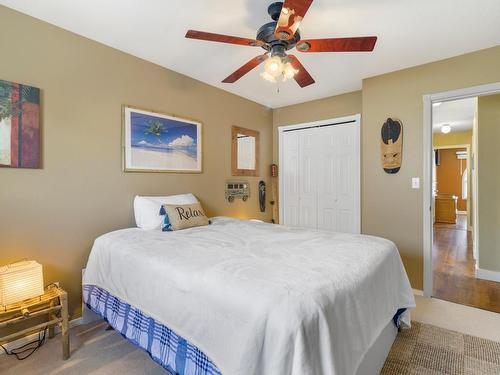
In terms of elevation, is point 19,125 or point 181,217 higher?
point 19,125

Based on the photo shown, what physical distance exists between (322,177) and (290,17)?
2.83m

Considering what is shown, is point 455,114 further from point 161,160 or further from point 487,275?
point 161,160

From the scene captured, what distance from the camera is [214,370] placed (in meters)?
1.21

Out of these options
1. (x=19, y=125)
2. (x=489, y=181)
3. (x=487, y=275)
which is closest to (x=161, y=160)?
(x=19, y=125)

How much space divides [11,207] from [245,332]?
6.61 ft

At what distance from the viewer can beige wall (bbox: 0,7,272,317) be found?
6.60ft

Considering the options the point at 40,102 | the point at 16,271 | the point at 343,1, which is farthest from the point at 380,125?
the point at 16,271

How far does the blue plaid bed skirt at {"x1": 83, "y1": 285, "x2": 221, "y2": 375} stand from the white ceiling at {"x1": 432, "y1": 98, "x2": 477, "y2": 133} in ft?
13.4

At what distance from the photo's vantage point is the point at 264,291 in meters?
1.14

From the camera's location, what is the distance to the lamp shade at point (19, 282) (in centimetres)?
170

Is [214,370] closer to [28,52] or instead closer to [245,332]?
[245,332]

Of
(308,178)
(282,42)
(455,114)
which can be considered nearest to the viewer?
(282,42)

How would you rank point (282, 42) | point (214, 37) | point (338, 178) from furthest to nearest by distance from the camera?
point (338, 178) < point (282, 42) < point (214, 37)

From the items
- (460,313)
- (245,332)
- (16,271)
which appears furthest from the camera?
(460,313)
